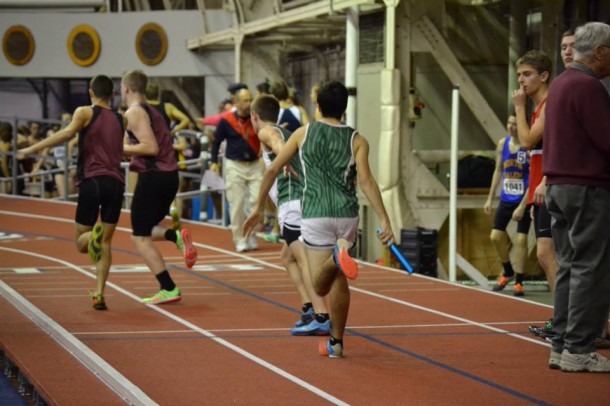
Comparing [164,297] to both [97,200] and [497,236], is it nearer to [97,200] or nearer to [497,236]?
[97,200]

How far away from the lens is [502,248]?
46.7 ft

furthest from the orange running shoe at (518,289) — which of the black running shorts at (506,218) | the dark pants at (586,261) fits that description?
the dark pants at (586,261)

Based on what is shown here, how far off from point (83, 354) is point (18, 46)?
71.7ft

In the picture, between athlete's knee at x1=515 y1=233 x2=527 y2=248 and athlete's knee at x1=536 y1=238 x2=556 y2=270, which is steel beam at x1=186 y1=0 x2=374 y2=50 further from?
athlete's knee at x1=536 y1=238 x2=556 y2=270

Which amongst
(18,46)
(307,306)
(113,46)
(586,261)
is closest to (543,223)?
(586,261)

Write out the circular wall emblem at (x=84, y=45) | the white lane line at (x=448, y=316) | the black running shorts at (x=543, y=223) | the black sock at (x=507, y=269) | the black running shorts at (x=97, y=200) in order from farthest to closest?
the circular wall emblem at (x=84, y=45) → the black sock at (x=507, y=269) → the black running shorts at (x=97, y=200) → the white lane line at (x=448, y=316) → the black running shorts at (x=543, y=223)

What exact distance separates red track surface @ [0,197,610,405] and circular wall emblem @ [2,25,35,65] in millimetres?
15058

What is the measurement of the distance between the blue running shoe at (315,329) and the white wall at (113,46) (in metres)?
19.3

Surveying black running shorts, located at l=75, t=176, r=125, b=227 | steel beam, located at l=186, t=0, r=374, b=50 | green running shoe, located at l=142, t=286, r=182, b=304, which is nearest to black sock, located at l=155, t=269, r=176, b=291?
green running shoe, located at l=142, t=286, r=182, b=304

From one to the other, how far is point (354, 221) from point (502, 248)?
5786 mm

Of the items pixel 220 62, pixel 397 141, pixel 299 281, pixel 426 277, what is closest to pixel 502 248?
pixel 426 277

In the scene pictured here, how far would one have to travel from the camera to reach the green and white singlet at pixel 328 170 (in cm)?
866

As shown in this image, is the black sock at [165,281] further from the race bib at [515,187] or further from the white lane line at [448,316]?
the race bib at [515,187]

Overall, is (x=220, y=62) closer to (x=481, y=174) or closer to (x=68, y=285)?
(x=481, y=174)
